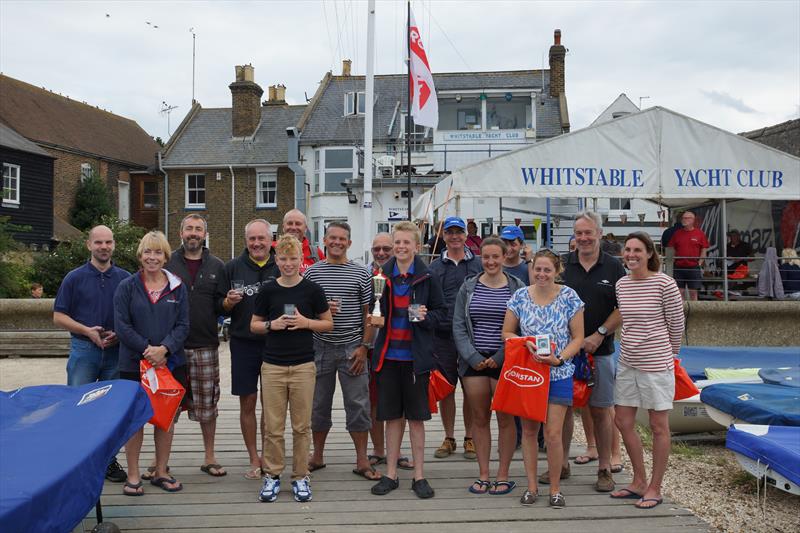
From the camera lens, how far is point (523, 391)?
16.0ft

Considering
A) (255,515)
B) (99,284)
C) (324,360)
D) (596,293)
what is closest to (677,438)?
(596,293)

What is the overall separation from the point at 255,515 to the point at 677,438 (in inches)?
213

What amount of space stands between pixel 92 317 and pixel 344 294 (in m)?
1.87

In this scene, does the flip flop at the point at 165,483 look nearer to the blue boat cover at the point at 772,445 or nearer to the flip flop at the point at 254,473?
the flip flop at the point at 254,473

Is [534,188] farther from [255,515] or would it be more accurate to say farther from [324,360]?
[255,515]

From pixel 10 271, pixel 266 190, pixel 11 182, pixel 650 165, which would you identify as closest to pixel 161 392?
pixel 650 165

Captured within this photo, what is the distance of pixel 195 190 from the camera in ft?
115

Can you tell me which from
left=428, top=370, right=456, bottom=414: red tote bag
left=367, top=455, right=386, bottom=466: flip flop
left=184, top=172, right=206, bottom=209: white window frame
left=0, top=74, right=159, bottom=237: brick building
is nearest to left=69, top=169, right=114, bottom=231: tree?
left=0, top=74, right=159, bottom=237: brick building

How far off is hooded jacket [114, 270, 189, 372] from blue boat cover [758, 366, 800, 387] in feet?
20.6

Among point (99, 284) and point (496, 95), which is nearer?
point (99, 284)

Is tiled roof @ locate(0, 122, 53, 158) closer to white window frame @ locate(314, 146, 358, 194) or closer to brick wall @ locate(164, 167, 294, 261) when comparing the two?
brick wall @ locate(164, 167, 294, 261)

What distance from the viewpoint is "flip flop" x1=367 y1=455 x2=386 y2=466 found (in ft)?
19.9

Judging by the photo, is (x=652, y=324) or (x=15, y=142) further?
(x=15, y=142)

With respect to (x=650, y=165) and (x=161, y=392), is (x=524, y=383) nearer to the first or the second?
(x=161, y=392)
